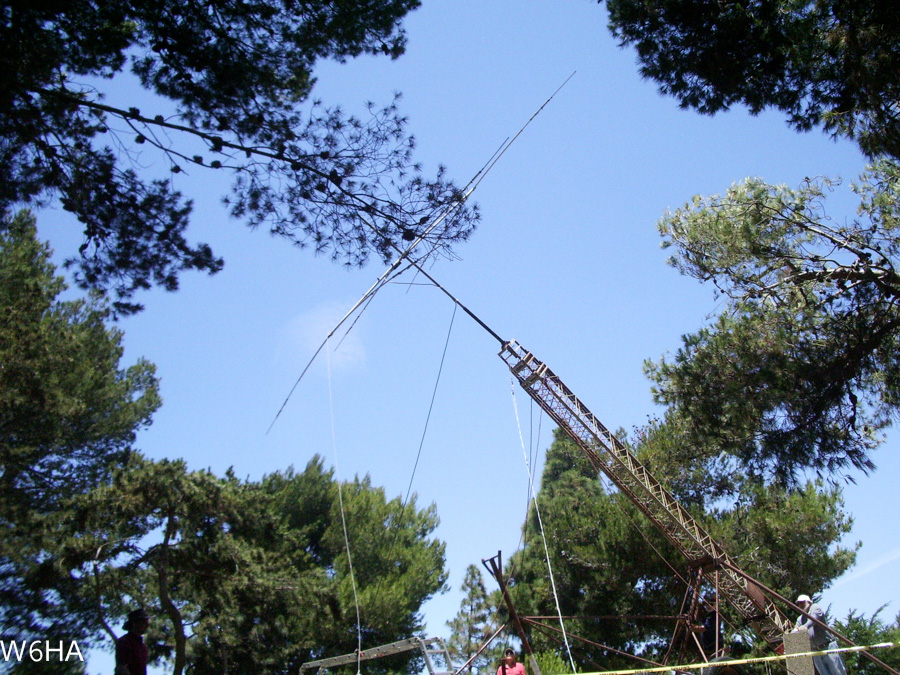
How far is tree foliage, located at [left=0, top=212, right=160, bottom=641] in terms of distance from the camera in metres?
13.2

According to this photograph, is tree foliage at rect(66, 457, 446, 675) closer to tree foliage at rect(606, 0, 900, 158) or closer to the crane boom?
the crane boom

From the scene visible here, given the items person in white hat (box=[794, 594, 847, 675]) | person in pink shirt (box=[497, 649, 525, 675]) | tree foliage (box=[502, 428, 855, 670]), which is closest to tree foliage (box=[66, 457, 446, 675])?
tree foliage (box=[502, 428, 855, 670])

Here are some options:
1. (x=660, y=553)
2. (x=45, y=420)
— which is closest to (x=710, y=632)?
(x=660, y=553)

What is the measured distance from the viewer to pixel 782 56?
706 cm

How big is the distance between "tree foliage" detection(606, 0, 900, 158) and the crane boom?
15.2 ft

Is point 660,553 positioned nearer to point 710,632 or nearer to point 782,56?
point 710,632

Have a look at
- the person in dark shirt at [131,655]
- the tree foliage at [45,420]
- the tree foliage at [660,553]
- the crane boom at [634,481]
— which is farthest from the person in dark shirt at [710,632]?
the tree foliage at [45,420]

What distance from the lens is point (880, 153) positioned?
Answer: 655cm

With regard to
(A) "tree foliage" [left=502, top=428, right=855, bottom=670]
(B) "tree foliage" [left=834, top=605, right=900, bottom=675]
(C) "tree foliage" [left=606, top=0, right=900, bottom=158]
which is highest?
(C) "tree foliage" [left=606, top=0, right=900, bottom=158]

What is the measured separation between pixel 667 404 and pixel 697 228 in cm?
271

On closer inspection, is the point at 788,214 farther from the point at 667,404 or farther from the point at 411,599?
the point at 411,599

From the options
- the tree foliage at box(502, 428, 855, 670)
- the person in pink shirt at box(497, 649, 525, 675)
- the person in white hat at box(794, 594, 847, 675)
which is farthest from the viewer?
the tree foliage at box(502, 428, 855, 670)

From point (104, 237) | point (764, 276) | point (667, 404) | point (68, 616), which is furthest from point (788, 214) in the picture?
point (68, 616)

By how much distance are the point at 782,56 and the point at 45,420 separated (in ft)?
50.2
